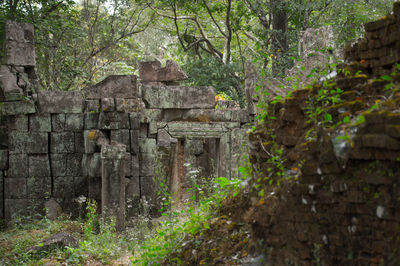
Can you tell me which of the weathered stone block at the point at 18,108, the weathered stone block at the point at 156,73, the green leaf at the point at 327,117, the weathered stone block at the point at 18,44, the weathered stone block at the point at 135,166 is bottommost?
the weathered stone block at the point at 135,166

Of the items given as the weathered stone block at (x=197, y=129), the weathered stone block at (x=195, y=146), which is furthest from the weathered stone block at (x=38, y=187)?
the weathered stone block at (x=195, y=146)

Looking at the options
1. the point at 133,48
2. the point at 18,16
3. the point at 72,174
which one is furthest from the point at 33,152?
the point at 133,48

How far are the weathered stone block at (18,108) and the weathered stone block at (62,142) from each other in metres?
0.73

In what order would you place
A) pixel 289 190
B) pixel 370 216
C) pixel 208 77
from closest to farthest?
pixel 370 216, pixel 289 190, pixel 208 77

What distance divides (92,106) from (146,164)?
1.78 meters

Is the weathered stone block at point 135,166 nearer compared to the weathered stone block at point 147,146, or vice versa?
the weathered stone block at point 135,166

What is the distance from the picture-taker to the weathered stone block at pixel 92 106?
9289 mm

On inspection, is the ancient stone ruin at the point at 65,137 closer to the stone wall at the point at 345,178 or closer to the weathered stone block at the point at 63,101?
the weathered stone block at the point at 63,101

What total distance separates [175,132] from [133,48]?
11824 mm

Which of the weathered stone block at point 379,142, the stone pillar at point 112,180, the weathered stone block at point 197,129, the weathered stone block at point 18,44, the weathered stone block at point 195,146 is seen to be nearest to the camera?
the weathered stone block at point 379,142

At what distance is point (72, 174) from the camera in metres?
9.30

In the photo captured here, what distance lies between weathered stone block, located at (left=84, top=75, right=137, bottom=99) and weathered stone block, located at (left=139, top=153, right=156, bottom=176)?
1.39 m

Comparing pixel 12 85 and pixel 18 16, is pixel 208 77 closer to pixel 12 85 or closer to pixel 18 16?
pixel 18 16

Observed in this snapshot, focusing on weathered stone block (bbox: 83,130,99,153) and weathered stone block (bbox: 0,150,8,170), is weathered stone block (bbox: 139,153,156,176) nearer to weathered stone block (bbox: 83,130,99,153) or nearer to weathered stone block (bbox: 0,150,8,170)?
weathered stone block (bbox: 83,130,99,153)
